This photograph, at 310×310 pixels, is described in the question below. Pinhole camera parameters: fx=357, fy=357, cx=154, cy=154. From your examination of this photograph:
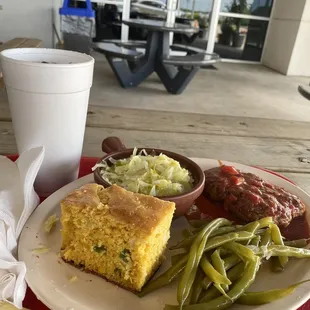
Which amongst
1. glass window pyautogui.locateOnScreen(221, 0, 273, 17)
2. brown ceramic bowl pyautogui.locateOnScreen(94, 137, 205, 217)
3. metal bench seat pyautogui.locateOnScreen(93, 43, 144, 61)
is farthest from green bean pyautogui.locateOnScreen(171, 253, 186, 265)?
glass window pyautogui.locateOnScreen(221, 0, 273, 17)

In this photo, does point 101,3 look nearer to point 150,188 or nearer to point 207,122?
point 207,122

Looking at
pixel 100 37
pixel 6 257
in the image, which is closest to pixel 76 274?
pixel 6 257

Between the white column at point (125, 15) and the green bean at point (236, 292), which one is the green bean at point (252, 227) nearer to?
the green bean at point (236, 292)

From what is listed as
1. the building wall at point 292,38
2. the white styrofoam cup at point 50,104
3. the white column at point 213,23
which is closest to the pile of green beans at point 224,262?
the white styrofoam cup at point 50,104

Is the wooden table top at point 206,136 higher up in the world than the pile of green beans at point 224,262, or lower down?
lower down

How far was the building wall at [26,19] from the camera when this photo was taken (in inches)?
207

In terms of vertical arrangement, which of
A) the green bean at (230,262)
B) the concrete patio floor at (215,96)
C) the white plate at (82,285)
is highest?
the green bean at (230,262)

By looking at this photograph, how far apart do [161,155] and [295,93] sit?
4077 mm

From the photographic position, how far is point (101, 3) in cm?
605

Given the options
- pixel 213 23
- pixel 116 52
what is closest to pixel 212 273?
pixel 116 52

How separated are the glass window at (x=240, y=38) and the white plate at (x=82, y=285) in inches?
261

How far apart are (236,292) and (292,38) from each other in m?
6.47

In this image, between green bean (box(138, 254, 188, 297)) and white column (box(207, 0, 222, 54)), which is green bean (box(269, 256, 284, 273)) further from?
white column (box(207, 0, 222, 54))

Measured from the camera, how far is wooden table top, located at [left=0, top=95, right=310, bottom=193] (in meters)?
1.37
